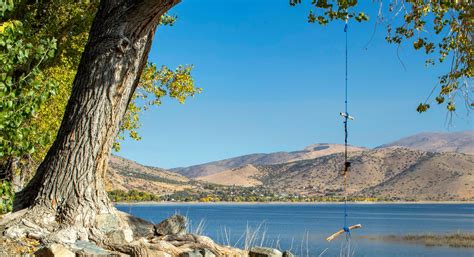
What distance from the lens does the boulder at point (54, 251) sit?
27.2ft

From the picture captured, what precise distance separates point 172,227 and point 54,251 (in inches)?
95.5

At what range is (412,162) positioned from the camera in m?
176

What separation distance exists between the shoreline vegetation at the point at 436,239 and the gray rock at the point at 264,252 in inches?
1999

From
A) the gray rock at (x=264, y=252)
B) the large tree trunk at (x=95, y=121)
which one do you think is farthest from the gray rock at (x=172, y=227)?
the gray rock at (x=264, y=252)

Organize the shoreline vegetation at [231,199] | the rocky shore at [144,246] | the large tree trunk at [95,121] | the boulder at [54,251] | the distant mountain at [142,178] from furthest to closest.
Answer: the distant mountain at [142,178], the shoreline vegetation at [231,199], the large tree trunk at [95,121], the rocky shore at [144,246], the boulder at [54,251]

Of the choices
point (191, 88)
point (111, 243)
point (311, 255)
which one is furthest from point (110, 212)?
point (311, 255)

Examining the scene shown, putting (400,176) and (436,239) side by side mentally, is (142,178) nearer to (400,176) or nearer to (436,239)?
(400,176)

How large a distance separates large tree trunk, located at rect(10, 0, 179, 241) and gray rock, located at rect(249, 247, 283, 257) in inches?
89.8

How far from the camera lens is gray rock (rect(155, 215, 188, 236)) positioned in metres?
10.3

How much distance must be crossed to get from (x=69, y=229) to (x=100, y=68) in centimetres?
256

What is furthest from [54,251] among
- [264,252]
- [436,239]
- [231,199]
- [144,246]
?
[231,199]

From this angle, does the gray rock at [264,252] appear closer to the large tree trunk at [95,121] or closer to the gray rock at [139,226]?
the gray rock at [139,226]

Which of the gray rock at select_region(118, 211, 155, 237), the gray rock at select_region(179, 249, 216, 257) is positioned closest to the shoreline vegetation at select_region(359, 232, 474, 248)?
the gray rock at select_region(118, 211, 155, 237)

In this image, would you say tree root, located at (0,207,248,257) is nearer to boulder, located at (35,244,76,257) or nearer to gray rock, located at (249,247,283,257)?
→ gray rock, located at (249,247,283,257)
